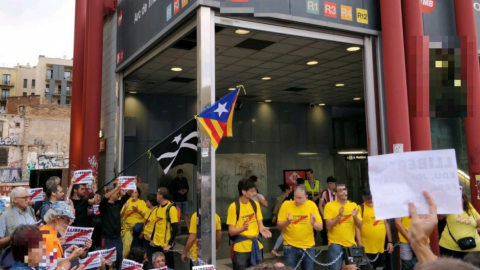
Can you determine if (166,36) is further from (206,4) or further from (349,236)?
(349,236)

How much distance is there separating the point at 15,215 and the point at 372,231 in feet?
19.6

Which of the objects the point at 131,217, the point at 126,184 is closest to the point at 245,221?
the point at 126,184

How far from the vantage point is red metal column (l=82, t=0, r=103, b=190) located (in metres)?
12.4

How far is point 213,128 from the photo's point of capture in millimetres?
6844

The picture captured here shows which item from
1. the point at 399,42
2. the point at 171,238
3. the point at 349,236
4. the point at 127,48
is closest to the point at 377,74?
the point at 399,42

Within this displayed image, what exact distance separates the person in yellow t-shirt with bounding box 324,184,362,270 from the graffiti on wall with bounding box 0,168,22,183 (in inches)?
1807

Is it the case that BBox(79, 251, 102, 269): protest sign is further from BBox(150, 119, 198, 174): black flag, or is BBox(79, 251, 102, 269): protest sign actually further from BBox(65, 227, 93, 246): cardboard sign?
BBox(150, 119, 198, 174): black flag

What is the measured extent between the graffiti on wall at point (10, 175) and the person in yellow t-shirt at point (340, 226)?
45.9m

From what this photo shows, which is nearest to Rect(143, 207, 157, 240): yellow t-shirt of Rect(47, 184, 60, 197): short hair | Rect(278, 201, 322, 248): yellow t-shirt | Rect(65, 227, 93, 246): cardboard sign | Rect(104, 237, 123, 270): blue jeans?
Rect(104, 237, 123, 270): blue jeans

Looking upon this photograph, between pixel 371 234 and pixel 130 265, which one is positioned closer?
pixel 130 265

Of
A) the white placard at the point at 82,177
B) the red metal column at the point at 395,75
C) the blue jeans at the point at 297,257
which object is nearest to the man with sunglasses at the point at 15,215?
the white placard at the point at 82,177

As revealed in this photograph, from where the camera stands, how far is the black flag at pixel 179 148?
6734 mm

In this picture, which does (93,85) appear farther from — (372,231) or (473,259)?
(473,259)

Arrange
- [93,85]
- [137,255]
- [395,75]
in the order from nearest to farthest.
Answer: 1. [137,255]
2. [395,75]
3. [93,85]
